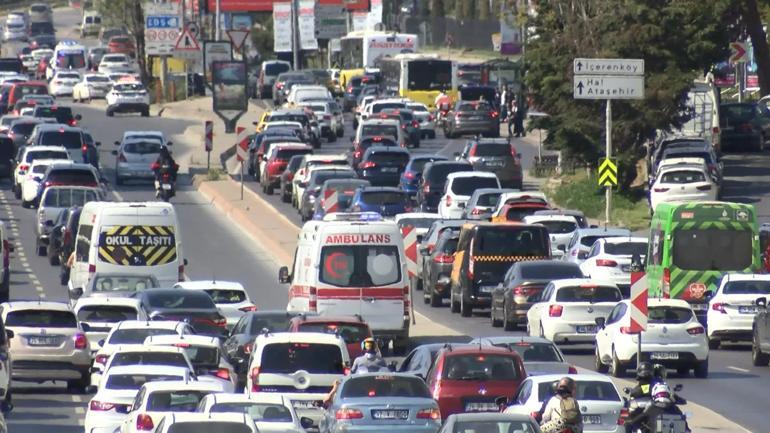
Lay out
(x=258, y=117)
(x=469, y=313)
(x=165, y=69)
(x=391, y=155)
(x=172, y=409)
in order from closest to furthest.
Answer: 1. (x=172, y=409)
2. (x=469, y=313)
3. (x=391, y=155)
4. (x=258, y=117)
5. (x=165, y=69)

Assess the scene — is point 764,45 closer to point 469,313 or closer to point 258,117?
point 258,117

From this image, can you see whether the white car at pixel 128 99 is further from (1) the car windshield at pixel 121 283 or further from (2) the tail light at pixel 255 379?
(2) the tail light at pixel 255 379

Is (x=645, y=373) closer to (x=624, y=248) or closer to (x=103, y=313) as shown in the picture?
(x=103, y=313)

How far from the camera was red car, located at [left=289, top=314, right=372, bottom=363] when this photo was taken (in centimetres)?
2967

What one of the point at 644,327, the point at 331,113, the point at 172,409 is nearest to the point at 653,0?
the point at 331,113

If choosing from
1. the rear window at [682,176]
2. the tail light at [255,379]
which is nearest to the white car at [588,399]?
the tail light at [255,379]

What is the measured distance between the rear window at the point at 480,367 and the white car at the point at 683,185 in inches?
1095

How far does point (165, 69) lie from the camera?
104m

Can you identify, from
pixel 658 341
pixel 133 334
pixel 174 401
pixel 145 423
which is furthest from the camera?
pixel 658 341

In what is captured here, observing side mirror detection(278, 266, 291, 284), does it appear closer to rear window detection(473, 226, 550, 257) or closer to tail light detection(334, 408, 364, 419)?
rear window detection(473, 226, 550, 257)

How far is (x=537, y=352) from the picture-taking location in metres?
27.5

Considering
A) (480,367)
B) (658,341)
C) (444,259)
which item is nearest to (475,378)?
(480,367)

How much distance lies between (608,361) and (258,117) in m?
59.7

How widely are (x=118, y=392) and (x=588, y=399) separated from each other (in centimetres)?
551
